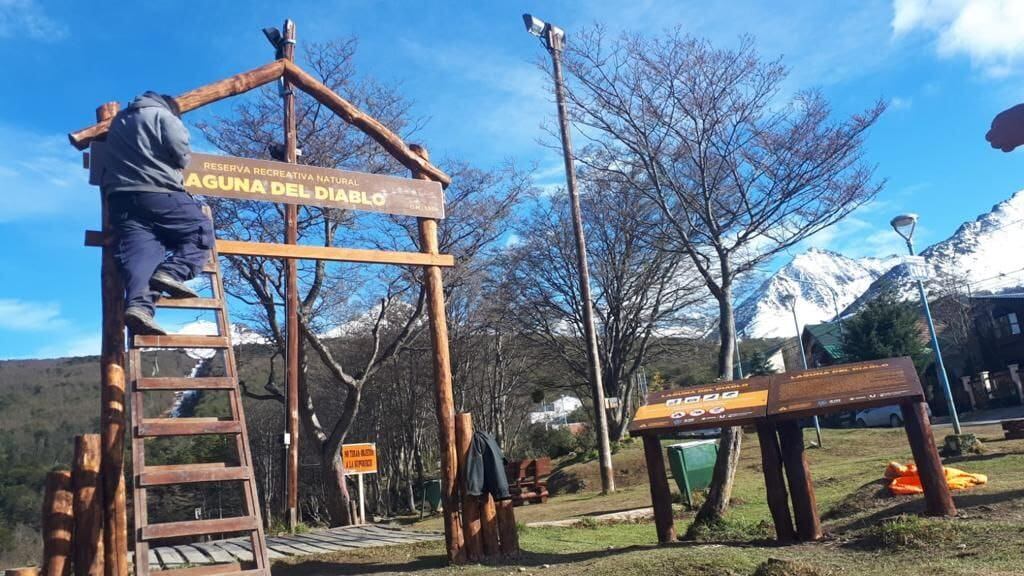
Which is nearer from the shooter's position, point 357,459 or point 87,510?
point 87,510

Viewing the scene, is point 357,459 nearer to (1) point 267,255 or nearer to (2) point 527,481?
(2) point 527,481

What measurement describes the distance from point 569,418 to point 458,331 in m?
31.2

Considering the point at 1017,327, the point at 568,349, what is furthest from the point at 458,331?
the point at 1017,327

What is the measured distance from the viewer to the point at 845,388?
778cm

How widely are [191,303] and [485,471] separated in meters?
3.39

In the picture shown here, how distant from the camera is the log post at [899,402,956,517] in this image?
741cm

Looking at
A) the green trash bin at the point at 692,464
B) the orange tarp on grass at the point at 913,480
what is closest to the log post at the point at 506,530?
the orange tarp on grass at the point at 913,480

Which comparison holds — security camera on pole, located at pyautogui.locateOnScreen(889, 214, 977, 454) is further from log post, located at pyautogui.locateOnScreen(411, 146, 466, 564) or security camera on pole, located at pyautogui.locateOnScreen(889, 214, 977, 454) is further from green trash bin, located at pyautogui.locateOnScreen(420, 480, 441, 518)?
green trash bin, located at pyautogui.locateOnScreen(420, 480, 441, 518)

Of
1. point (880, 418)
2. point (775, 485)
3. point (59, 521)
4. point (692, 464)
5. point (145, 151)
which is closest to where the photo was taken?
point (59, 521)

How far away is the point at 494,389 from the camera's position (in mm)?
34656

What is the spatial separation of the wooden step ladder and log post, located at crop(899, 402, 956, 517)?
5.90 meters

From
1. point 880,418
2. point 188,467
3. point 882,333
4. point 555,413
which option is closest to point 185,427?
point 188,467

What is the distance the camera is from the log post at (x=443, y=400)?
26.4 ft

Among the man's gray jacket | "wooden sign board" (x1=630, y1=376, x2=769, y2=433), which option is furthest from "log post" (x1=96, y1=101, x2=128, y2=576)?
"wooden sign board" (x1=630, y1=376, x2=769, y2=433)
